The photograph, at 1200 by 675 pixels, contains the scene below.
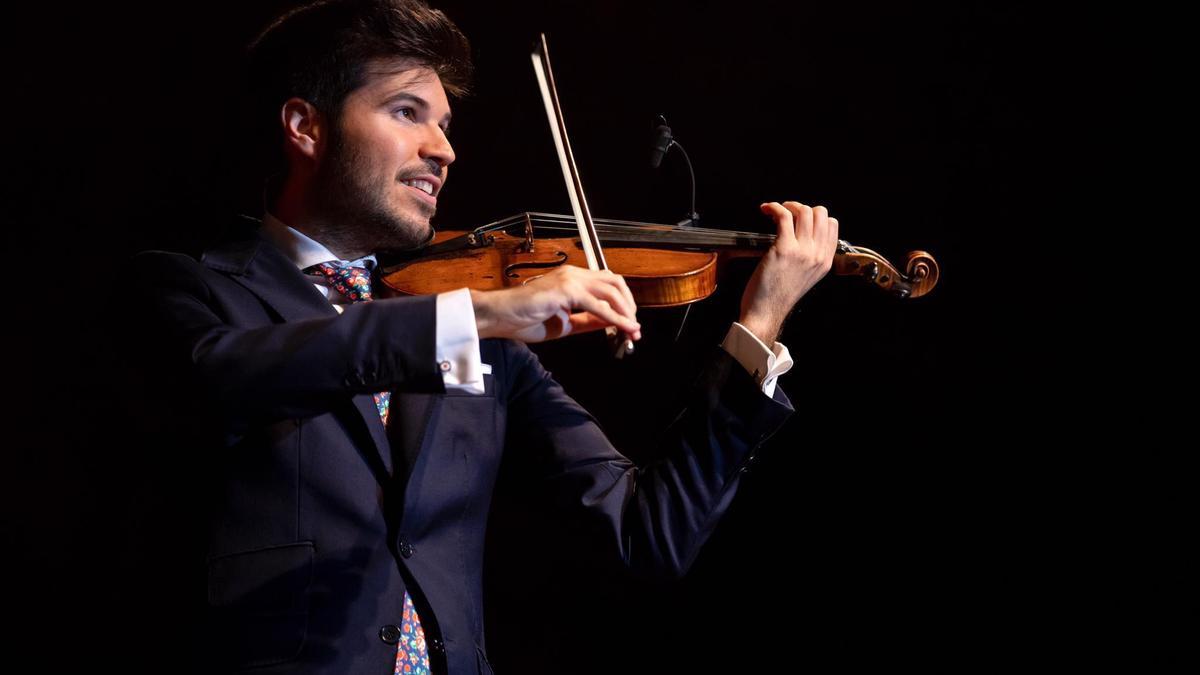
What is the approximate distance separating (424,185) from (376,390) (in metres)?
0.61

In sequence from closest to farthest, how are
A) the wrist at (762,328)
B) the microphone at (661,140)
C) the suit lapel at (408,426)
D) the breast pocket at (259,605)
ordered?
the breast pocket at (259,605), the suit lapel at (408,426), the wrist at (762,328), the microphone at (661,140)

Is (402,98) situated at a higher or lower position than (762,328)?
higher

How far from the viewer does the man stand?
3.92ft

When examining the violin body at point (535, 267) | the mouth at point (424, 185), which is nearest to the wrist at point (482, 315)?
the violin body at point (535, 267)

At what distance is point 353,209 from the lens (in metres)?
1.62

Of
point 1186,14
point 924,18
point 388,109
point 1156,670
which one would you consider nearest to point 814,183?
point 924,18

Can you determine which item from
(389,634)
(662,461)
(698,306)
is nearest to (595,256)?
(662,461)

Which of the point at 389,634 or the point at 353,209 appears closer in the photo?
the point at 389,634

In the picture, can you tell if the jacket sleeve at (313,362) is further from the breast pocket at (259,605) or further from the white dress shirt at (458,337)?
the breast pocket at (259,605)

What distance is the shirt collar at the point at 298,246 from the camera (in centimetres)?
163

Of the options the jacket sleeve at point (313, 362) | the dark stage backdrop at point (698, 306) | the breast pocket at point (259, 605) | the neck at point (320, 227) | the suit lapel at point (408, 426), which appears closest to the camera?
the jacket sleeve at point (313, 362)

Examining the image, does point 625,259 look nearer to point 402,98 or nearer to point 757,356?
point 757,356

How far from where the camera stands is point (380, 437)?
A: 1.40 m

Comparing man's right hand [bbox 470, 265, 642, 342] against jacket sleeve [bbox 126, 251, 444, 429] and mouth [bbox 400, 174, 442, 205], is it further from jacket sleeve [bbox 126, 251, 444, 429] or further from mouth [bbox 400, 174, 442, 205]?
mouth [bbox 400, 174, 442, 205]
